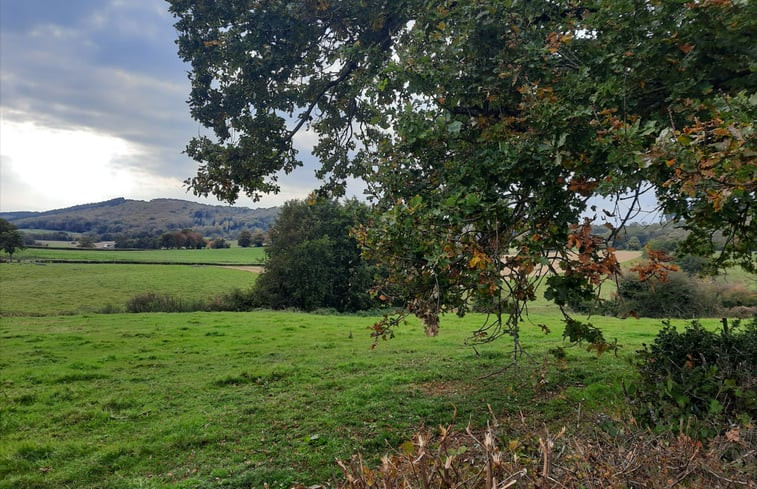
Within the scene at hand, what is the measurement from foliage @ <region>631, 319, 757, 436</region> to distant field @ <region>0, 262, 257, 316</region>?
37949 millimetres

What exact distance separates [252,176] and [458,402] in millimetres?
7379

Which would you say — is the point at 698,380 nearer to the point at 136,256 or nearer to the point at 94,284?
the point at 94,284

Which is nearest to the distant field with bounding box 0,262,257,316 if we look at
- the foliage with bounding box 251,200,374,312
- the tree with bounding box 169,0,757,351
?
the foliage with bounding box 251,200,374,312

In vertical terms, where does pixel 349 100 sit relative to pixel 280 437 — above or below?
above

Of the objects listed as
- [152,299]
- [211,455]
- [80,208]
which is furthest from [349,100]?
[80,208]

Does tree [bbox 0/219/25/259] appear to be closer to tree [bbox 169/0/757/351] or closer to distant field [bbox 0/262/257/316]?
distant field [bbox 0/262/257/316]

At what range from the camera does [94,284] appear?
46.2m

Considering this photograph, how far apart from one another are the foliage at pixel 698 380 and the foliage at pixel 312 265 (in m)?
32.7

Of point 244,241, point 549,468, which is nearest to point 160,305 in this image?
point 549,468

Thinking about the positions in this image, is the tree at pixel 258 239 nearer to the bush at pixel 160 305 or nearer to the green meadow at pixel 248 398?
the bush at pixel 160 305

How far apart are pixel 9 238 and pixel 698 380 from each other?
82567 millimetres

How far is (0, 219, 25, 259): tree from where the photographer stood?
6116 centimetres

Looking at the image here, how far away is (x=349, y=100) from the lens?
11.3 m

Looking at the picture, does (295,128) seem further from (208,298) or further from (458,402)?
(208,298)
